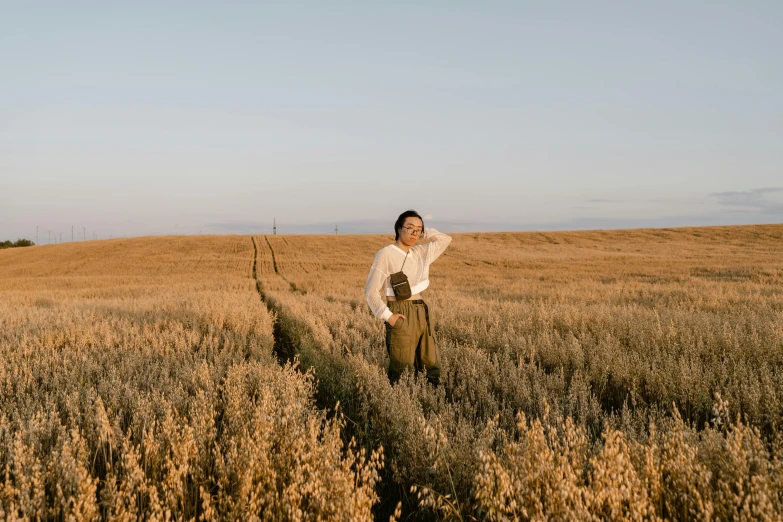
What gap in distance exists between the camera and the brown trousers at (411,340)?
4723mm

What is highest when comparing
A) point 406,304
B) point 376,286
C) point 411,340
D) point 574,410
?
point 376,286

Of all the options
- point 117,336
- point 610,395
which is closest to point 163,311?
point 117,336

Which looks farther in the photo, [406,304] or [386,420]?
[406,304]

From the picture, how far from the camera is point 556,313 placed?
30.5ft

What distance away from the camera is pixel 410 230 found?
15.7 ft

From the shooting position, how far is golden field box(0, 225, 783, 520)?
7.40ft

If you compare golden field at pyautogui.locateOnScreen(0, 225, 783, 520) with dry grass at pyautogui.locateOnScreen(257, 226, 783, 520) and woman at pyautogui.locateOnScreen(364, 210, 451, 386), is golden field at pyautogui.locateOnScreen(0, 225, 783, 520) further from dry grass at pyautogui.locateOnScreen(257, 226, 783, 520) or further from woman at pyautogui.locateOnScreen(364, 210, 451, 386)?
woman at pyautogui.locateOnScreen(364, 210, 451, 386)

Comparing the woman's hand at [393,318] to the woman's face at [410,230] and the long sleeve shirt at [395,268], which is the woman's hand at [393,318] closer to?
the long sleeve shirt at [395,268]

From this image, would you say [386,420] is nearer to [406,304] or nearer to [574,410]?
[406,304]

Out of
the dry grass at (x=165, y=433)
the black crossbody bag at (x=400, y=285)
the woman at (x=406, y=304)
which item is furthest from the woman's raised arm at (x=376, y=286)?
the dry grass at (x=165, y=433)

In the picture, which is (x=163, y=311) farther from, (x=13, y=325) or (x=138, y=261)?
(x=138, y=261)

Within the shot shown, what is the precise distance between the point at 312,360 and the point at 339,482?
4.11 m

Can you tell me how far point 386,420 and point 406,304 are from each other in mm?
1313

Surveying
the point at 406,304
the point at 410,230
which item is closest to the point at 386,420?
the point at 406,304
